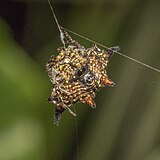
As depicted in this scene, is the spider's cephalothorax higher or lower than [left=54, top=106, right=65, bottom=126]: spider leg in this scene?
higher

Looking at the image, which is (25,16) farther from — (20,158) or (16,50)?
(20,158)

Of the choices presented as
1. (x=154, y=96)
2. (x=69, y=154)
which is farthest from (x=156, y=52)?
(x=69, y=154)

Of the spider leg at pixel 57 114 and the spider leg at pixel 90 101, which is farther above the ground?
the spider leg at pixel 90 101

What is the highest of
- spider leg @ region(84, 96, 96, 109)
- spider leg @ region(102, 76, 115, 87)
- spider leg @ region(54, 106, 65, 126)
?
spider leg @ region(102, 76, 115, 87)

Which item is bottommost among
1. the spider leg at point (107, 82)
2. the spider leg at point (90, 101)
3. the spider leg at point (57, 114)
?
the spider leg at point (57, 114)

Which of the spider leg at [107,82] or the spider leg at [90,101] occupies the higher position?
the spider leg at [107,82]

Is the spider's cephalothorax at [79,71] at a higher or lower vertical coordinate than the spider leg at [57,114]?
higher
